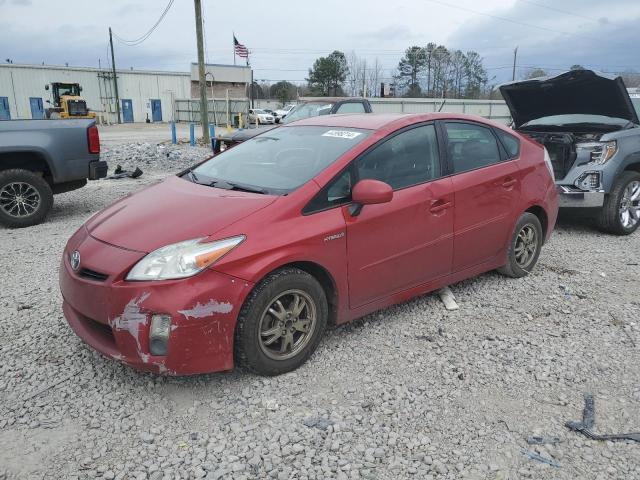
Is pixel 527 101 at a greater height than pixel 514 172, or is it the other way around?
pixel 527 101

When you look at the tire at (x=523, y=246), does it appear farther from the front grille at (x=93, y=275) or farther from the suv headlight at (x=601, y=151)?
the front grille at (x=93, y=275)

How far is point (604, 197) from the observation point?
21.6 feet

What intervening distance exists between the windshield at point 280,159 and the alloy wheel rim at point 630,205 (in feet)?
15.0

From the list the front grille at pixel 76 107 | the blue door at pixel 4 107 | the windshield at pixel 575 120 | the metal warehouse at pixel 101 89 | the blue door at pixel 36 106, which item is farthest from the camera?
the blue door at pixel 36 106

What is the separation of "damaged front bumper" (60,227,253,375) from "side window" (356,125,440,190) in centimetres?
130

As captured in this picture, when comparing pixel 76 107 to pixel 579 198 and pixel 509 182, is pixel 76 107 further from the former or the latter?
pixel 509 182

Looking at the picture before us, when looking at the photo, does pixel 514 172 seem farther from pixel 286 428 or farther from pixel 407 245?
pixel 286 428

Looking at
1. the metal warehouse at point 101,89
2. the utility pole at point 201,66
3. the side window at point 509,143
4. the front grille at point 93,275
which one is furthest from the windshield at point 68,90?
the front grille at point 93,275

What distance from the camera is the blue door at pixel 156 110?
5494cm

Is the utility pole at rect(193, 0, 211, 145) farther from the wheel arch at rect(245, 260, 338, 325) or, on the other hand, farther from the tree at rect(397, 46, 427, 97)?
the tree at rect(397, 46, 427, 97)

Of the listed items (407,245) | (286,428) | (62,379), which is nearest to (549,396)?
(407,245)

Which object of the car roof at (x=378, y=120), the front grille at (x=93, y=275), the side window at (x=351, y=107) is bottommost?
the front grille at (x=93, y=275)

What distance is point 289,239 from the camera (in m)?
3.15

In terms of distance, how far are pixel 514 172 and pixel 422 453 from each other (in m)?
2.86
